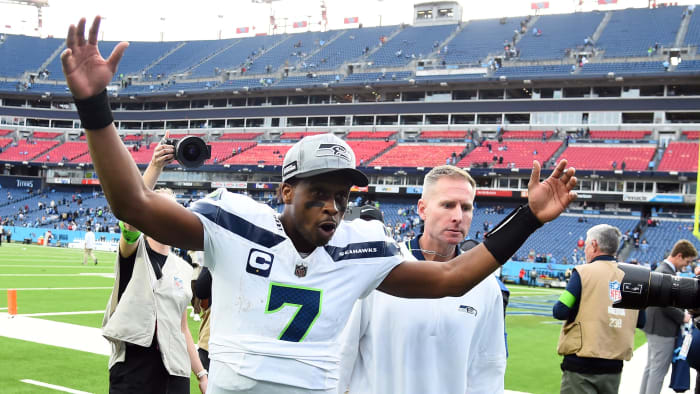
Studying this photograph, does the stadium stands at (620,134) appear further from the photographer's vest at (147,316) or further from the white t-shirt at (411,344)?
the white t-shirt at (411,344)

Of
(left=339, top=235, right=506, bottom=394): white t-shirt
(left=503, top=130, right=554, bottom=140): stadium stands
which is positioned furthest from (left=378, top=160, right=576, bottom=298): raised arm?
(left=503, top=130, right=554, bottom=140): stadium stands

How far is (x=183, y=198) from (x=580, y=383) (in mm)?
48471

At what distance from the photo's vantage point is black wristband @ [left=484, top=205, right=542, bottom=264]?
2393 mm

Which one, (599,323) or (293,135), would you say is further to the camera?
(293,135)

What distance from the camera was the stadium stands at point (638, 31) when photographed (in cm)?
4809

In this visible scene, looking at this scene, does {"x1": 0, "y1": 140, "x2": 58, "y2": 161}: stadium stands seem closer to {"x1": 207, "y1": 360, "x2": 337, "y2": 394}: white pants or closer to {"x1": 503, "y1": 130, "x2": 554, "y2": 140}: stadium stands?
{"x1": 503, "y1": 130, "x2": 554, "y2": 140}: stadium stands

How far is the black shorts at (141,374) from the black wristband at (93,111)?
233cm

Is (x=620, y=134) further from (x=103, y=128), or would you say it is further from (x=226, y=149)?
(x=103, y=128)

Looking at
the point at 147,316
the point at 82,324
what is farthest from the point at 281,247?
the point at 82,324

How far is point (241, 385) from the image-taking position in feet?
7.02

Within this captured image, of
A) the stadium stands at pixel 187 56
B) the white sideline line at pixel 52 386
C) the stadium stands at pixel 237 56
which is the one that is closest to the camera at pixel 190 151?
the white sideline line at pixel 52 386

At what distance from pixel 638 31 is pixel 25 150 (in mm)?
56129

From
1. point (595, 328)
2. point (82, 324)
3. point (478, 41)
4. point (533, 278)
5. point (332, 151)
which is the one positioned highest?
point (478, 41)

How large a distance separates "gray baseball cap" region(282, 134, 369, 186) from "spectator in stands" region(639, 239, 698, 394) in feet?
19.1
